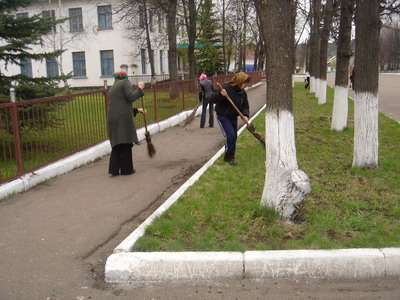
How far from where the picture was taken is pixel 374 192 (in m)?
5.88

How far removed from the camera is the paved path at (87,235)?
11.9 feet

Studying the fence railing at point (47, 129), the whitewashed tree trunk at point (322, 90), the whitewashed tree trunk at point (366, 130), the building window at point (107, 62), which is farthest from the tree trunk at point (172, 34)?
the whitewashed tree trunk at point (366, 130)

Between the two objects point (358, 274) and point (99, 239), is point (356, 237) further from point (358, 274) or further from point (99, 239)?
point (99, 239)

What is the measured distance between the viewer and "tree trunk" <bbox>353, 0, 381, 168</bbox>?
272 inches

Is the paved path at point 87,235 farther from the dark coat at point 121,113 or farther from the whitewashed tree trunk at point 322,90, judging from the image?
the whitewashed tree trunk at point 322,90

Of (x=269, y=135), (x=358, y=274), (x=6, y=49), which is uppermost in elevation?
(x=6, y=49)

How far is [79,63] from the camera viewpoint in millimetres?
36469

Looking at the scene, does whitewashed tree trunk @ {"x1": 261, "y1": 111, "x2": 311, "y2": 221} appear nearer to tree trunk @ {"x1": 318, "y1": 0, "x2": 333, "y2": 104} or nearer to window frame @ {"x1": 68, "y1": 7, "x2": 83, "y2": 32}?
tree trunk @ {"x1": 318, "y1": 0, "x2": 333, "y2": 104}

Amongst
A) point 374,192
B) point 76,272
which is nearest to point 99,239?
point 76,272

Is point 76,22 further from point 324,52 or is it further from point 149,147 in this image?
point 149,147

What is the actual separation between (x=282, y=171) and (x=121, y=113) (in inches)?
126

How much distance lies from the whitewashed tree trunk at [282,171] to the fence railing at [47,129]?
12.5 ft

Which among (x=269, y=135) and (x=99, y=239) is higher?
(x=269, y=135)

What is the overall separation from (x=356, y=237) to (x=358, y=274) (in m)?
0.63
